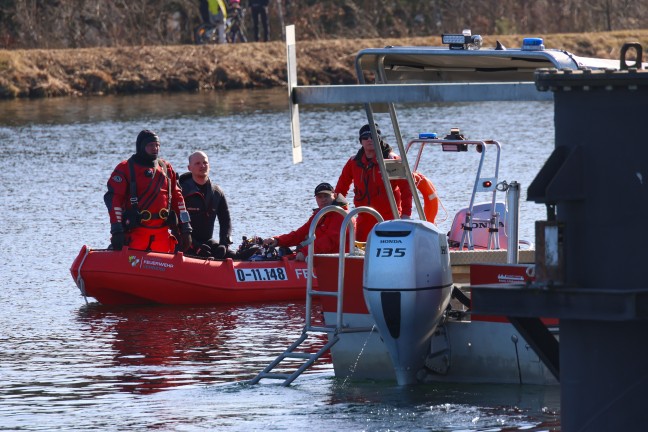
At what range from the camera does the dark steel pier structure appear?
6.35 m

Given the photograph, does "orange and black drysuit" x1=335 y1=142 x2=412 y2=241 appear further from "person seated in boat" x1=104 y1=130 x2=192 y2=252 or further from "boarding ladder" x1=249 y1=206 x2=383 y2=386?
"boarding ladder" x1=249 y1=206 x2=383 y2=386

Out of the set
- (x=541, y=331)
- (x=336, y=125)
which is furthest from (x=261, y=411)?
(x=336, y=125)

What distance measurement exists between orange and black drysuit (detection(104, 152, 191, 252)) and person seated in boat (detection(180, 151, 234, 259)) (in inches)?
12.1

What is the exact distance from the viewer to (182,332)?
12352 mm

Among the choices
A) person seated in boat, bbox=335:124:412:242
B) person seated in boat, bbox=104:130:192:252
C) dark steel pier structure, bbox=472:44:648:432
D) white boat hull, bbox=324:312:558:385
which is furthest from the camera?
person seated in boat, bbox=104:130:192:252

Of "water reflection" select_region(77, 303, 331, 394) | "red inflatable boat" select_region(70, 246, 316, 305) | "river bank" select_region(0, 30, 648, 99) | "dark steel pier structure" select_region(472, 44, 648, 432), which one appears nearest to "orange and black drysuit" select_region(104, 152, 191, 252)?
"red inflatable boat" select_region(70, 246, 316, 305)

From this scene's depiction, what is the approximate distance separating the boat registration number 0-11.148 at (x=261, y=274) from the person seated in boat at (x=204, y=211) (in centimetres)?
40

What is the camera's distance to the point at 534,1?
44.5m

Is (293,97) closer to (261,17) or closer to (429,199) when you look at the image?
(429,199)

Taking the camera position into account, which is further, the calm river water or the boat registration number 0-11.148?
the boat registration number 0-11.148

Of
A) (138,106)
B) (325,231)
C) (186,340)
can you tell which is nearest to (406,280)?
(186,340)

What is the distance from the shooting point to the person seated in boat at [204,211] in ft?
45.4

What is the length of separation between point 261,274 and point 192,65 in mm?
26405

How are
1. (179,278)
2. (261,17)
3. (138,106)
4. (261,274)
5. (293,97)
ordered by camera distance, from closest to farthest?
1. (293,97)
2. (179,278)
3. (261,274)
4. (138,106)
5. (261,17)
